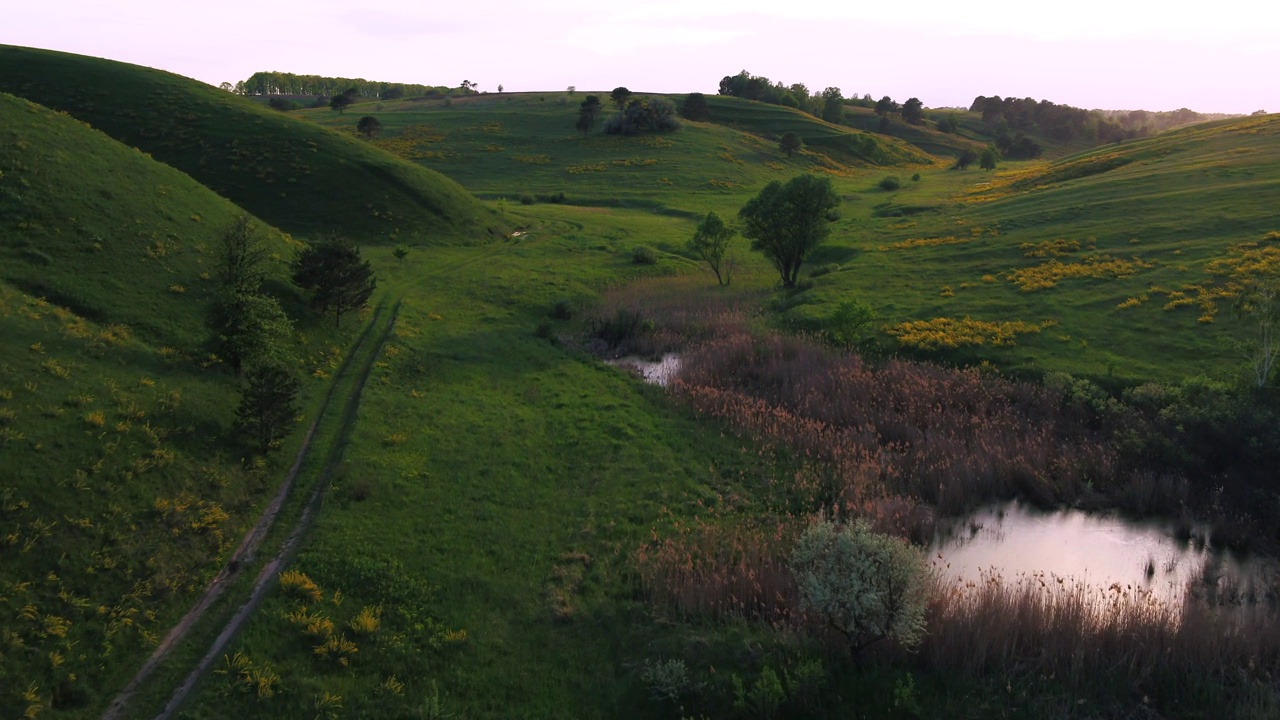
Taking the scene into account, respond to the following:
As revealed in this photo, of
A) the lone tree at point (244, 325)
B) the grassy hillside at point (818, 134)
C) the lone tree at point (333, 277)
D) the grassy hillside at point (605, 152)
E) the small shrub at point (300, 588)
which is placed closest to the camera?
the small shrub at point (300, 588)

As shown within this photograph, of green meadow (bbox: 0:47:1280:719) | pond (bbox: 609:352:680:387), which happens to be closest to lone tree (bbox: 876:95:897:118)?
green meadow (bbox: 0:47:1280:719)

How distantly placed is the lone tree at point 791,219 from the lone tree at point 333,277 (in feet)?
Answer: 95.8

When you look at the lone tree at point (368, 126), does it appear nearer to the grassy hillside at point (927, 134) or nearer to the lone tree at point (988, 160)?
the lone tree at point (988, 160)

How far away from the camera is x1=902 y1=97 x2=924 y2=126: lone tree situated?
7264 inches

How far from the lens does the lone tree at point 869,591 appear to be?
47.5 ft

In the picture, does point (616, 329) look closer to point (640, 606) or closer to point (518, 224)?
point (640, 606)

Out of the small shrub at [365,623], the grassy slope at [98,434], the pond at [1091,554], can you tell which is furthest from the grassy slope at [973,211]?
the grassy slope at [98,434]

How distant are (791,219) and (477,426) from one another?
3332 centimetres

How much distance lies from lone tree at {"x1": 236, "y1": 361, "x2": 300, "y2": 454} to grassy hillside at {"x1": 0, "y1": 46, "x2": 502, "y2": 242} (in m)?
36.8

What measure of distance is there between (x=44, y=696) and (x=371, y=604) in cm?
617

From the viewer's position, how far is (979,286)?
1821 inches

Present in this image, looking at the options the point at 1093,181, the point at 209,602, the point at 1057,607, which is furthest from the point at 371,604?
the point at 1093,181

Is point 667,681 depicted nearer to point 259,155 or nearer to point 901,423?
point 901,423

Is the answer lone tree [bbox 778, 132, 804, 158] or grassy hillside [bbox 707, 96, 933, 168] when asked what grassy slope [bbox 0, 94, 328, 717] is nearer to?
lone tree [bbox 778, 132, 804, 158]
